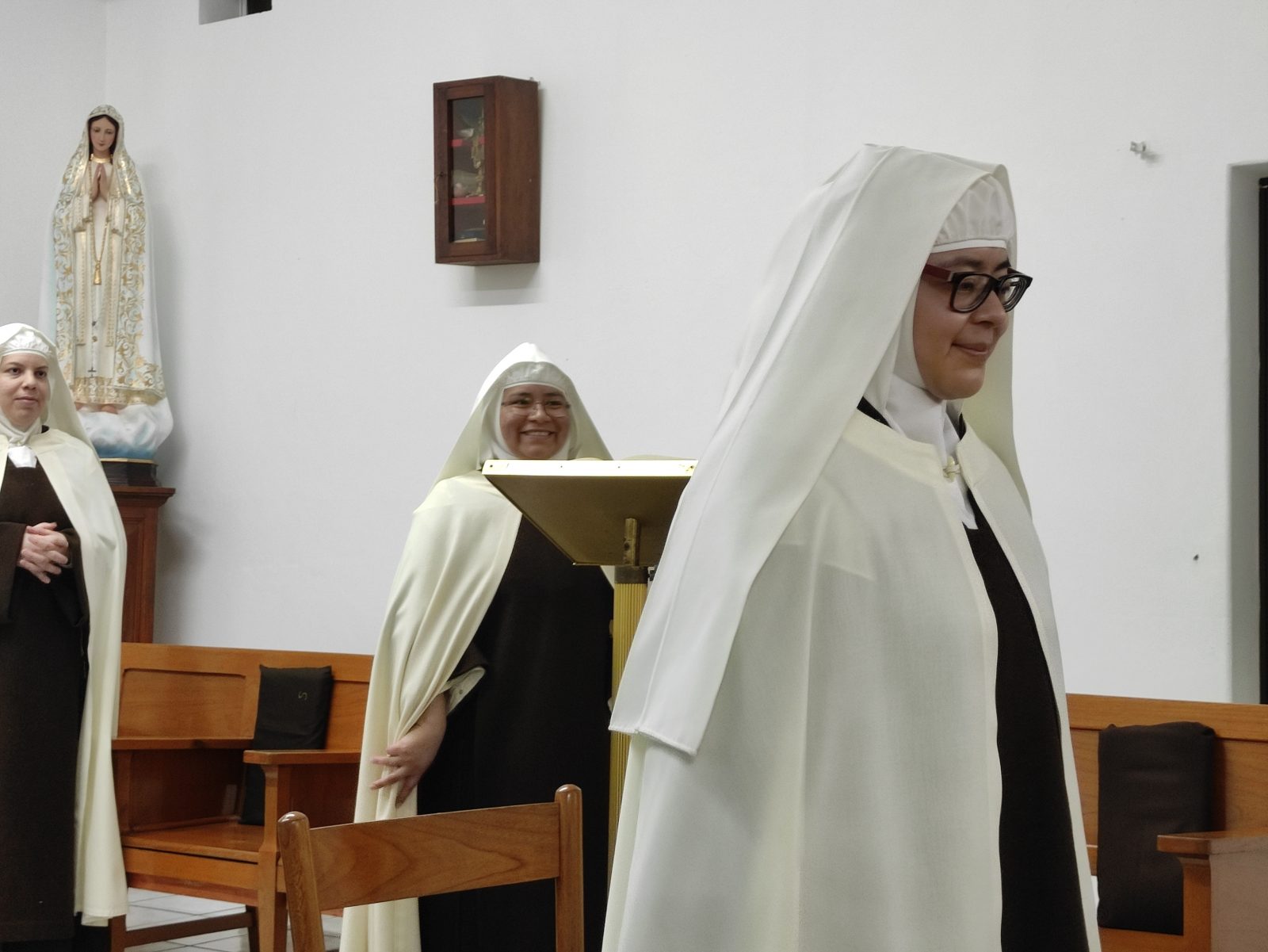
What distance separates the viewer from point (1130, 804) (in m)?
4.50

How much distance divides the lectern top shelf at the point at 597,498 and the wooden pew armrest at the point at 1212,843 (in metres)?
1.51

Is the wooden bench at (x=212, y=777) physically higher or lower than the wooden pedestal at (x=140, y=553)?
lower

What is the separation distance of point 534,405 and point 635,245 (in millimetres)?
1980

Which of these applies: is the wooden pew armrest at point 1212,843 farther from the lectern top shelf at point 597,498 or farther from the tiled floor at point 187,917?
the tiled floor at point 187,917

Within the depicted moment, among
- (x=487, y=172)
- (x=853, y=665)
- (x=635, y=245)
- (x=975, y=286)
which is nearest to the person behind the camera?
(x=853, y=665)

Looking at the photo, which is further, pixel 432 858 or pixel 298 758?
pixel 298 758

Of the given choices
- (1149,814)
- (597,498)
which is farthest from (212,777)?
(597,498)

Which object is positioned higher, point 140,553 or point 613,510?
point 613,510

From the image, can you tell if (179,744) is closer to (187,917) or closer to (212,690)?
(212,690)

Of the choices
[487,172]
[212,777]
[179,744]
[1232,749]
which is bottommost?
[212,777]

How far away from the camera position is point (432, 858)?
258 cm

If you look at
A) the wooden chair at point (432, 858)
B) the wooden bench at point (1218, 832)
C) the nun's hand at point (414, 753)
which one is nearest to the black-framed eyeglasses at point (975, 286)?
the wooden chair at point (432, 858)

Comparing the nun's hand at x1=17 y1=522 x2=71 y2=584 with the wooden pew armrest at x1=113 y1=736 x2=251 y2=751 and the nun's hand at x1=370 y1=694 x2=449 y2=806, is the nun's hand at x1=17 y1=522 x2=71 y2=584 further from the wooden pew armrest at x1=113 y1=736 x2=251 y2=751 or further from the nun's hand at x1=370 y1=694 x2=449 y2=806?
the nun's hand at x1=370 y1=694 x2=449 y2=806

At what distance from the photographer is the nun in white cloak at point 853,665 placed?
2031mm
